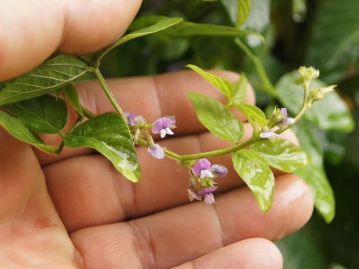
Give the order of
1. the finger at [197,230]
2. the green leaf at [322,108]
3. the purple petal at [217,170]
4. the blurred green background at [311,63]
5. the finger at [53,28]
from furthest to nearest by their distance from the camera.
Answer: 1. the blurred green background at [311,63]
2. the green leaf at [322,108]
3. the finger at [197,230]
4. the purple petal at [217,170]
5. the finger at [53,28]

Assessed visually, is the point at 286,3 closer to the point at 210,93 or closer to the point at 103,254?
the point at 210,93

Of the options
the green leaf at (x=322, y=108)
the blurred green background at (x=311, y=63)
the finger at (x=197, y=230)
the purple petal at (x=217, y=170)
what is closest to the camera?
the purple petal at (x=217, y=170)

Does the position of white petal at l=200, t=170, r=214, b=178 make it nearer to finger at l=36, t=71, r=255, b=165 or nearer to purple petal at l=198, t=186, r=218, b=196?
purple petal at l=198, t=186, r=218, b=196

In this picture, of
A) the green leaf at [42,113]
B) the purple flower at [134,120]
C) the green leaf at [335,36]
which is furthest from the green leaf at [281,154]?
the green leaf at [335,36]

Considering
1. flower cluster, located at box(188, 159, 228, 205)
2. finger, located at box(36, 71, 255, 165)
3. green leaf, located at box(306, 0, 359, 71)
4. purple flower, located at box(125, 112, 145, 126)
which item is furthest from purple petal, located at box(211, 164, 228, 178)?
green leaf, located at box(306, 0, 359, 71)

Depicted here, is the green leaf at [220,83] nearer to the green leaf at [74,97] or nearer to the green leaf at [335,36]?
Answer: the green leaf at [74,97]

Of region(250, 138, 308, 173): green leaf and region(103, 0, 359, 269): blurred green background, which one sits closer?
region(250, 138, 308, 173): green leaf
